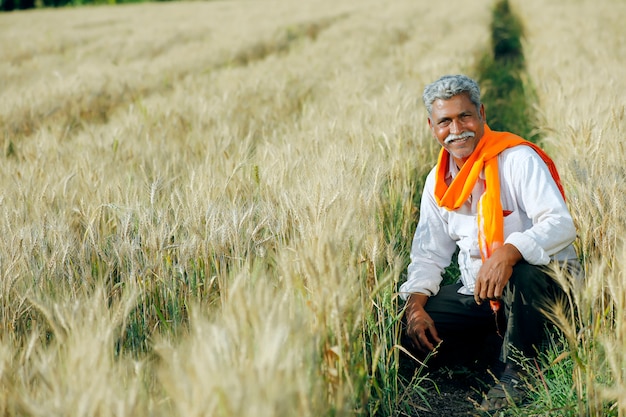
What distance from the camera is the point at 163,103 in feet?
16.8

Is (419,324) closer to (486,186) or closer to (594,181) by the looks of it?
(486,186)

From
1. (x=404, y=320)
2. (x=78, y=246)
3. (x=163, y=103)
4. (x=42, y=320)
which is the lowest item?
(x=404, y=320)

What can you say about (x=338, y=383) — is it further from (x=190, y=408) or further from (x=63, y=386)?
(x=63, y=386)

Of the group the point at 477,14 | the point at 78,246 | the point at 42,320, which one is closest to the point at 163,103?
the point at 78,246

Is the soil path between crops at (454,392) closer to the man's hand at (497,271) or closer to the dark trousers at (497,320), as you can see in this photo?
the dark trousers at (497,320)

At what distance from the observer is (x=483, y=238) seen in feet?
7.13

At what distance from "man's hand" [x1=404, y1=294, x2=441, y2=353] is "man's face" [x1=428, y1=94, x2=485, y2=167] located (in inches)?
24.2

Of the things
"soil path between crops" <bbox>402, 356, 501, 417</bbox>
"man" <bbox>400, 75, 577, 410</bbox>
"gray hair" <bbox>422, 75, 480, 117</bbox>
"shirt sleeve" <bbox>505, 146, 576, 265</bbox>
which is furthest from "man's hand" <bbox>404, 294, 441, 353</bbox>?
"gray hair" <bbox>422, 75, 480, 117</bbox>

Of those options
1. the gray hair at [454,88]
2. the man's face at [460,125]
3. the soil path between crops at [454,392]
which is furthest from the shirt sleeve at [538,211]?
the soil path between crops at [454,392]

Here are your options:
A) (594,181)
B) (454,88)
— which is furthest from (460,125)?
(594,181)

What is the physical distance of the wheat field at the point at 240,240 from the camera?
1165 mm

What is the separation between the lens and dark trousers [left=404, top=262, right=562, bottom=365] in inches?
79.0

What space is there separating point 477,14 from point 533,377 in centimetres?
1411

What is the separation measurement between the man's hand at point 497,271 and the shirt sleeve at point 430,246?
0.33 metres
